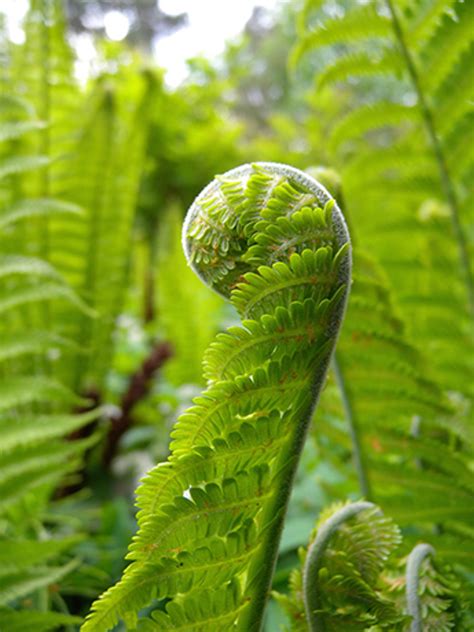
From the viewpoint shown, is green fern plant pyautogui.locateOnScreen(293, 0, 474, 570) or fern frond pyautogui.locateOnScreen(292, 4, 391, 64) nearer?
green fern plant pyautogui.locateOnScreen(293, 0, 474, 570)

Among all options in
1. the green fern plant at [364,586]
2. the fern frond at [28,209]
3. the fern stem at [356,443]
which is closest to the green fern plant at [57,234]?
the fern frond at [28,209]

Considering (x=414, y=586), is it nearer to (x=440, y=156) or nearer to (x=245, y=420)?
(x=245, y=420)

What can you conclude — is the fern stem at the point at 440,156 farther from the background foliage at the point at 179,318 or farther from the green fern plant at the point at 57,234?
the green fern plant at the point at 57,234

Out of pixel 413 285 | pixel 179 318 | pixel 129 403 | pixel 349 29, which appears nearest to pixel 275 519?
pixel 349 29

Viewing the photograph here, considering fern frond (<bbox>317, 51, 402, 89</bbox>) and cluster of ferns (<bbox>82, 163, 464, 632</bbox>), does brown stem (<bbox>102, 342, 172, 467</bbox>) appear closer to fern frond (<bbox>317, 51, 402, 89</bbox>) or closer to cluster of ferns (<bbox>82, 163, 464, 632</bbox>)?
fern frond (<bbox>317, 51, 402, 89</bbox>)

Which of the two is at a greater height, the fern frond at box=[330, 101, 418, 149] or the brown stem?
the fern frond at box=[330, 101, 418, 149]

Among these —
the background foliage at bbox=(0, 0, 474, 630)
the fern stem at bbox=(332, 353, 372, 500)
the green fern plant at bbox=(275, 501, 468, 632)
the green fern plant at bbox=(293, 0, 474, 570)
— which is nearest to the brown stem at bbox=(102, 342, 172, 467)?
the background foliage at bbox=(0, 0, 474, 630)
